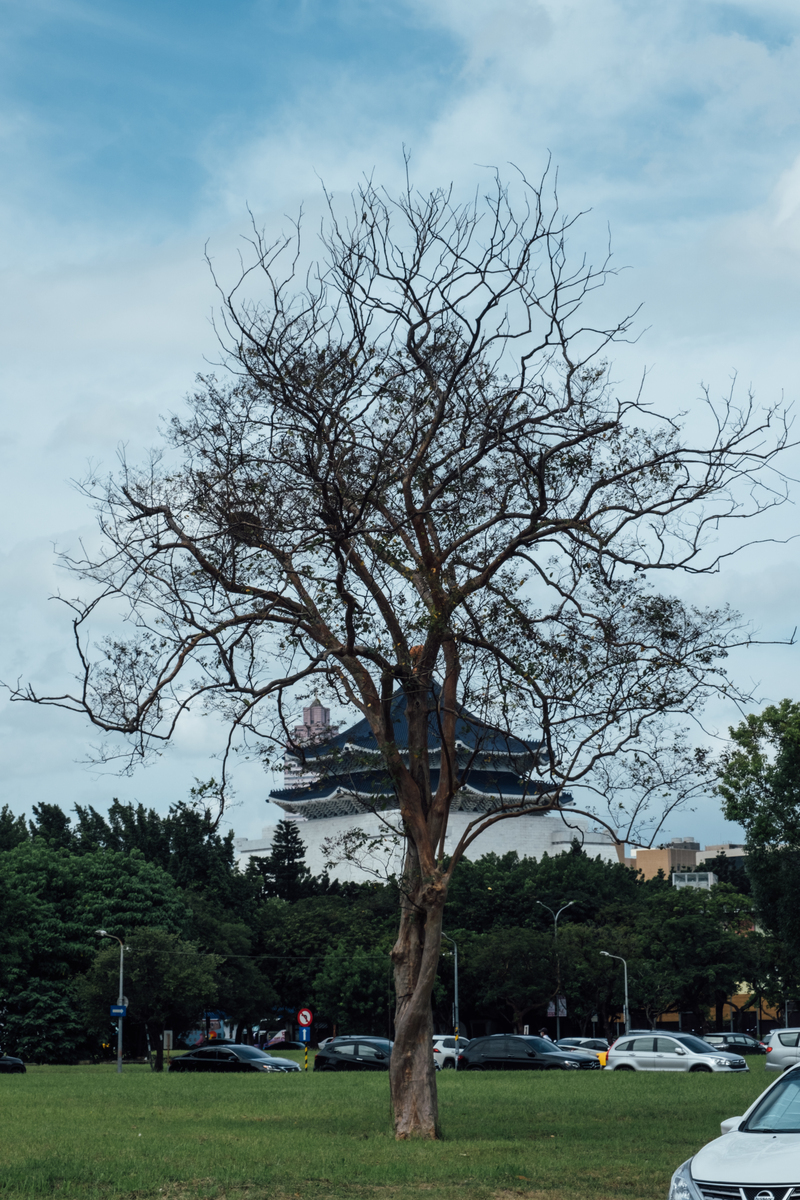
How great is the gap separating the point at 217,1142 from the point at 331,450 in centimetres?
913

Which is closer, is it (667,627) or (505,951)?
(667,627)

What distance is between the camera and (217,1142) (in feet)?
54.7

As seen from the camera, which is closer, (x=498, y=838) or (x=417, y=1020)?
(x=417, y=1020)

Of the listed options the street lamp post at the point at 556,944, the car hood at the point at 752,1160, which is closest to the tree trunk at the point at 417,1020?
the car hood at the point at 752,1160

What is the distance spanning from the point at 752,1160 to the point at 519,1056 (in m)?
32.5

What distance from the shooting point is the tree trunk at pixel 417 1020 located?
16.8 m

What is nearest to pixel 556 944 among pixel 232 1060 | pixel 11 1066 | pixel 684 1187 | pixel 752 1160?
pixel 232 1060

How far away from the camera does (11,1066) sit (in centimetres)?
4397

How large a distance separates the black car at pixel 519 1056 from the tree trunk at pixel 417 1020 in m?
22.7

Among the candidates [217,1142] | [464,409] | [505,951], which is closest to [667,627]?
[464,409]

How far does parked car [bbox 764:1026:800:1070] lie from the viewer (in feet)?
104

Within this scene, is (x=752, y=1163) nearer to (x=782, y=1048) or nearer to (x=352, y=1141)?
(x=352, y=1141)

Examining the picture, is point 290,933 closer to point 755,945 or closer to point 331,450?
point 755,945

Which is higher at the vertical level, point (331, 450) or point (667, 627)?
point (331, 450)
